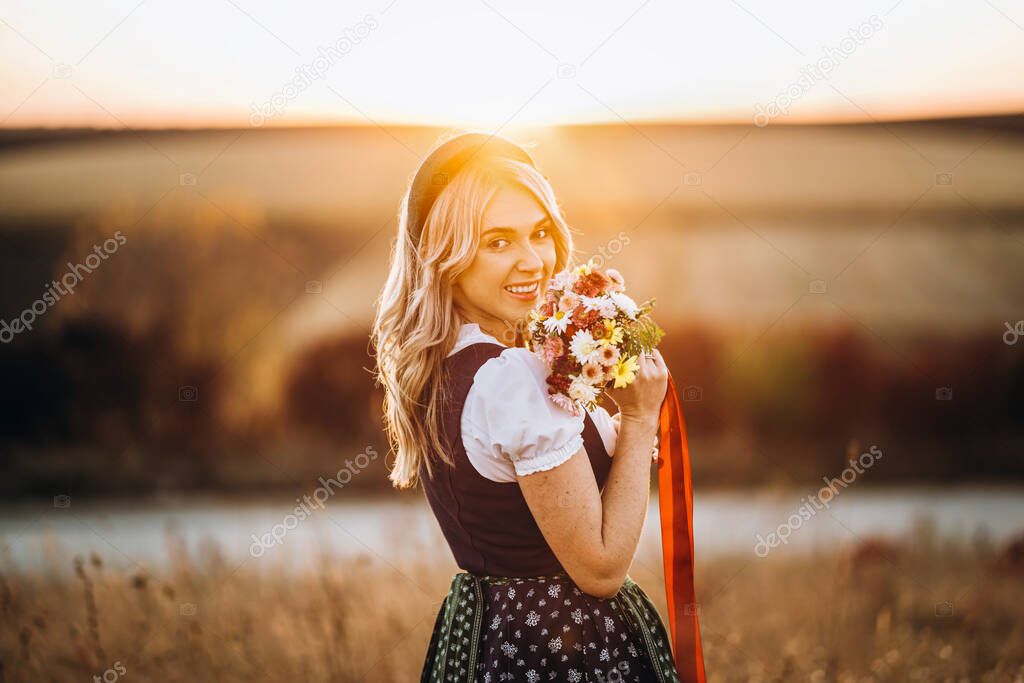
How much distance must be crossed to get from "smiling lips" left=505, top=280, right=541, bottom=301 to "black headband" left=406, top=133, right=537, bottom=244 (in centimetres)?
26

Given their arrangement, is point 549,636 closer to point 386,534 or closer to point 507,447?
point 507,447

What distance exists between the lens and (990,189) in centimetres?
905

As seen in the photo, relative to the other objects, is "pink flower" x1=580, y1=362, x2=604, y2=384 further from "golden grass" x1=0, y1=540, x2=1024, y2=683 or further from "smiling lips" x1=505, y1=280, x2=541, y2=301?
"golden grass" x1=0, y1=540, x2=1024, y2=683

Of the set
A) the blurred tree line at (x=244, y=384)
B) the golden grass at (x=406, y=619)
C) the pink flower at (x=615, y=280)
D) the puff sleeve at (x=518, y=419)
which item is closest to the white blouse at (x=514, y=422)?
the puff sleeve at (x=518, y=419)

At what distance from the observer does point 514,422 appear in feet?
6.24

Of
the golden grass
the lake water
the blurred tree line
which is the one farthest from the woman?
the blurred tree line

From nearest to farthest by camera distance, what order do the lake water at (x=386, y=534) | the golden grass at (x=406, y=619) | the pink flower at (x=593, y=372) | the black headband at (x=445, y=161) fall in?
the pink flower at (x=593, y=372) < the black headband at (x=445, y=161) < the golden grass at (x=406, y=619) < the lake water at (x=386, y=534)

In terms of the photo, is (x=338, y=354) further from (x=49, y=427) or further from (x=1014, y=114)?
(x=1014, y=114)

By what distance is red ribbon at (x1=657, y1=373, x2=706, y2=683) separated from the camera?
218 centimetres

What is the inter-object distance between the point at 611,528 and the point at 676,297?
248 inches

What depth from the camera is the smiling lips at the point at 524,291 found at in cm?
213

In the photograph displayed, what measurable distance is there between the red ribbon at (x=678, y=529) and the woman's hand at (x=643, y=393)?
0.20m

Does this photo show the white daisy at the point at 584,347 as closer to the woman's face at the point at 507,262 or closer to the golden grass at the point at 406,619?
the woman's face at the point at 507,262

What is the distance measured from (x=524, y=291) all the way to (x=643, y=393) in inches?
14.4
